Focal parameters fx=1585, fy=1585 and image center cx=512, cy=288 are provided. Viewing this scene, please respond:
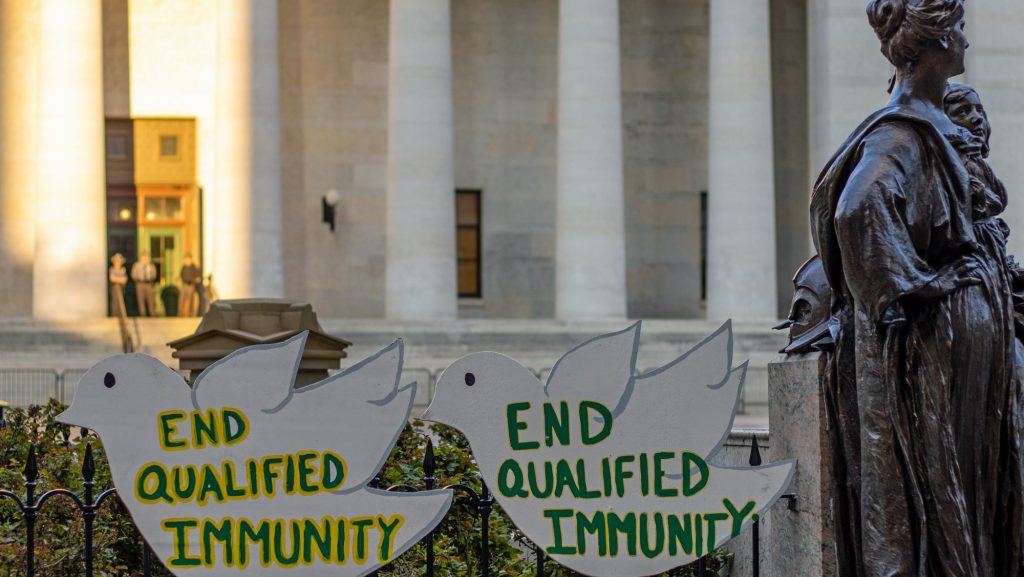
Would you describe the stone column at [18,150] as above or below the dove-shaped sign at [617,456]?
above

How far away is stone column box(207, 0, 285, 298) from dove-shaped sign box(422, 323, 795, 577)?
110 ft

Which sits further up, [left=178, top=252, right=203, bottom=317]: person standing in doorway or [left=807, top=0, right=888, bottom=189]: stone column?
[left=807, top=0, right=888, bottom=189]: stone column

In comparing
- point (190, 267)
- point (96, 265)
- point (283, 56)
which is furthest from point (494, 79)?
point (96, 265)

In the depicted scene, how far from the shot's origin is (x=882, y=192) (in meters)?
6.70

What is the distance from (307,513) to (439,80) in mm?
34122

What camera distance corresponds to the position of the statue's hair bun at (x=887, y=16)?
278 inches

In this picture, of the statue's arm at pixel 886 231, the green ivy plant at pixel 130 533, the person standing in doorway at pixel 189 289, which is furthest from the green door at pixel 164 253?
the statue's arm at pixel 886 231

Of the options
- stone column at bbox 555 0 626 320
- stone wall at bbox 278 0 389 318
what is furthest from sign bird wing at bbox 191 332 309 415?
stone wall at bbox 278 0 389 318

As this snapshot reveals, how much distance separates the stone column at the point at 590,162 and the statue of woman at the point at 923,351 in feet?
114

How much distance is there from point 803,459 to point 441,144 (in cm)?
3450

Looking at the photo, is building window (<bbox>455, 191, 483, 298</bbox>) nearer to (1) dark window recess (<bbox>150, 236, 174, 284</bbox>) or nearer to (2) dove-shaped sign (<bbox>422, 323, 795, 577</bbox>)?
(1) dark window recess (<bbox>150, 236, 174, 284</bbox>)

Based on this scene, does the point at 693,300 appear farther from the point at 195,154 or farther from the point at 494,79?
the point at 195,154

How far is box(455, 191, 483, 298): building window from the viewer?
48.3m

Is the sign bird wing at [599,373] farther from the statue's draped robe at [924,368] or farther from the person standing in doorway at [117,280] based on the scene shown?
the person standing in doorway at [117,280]
